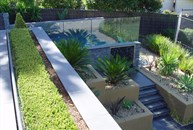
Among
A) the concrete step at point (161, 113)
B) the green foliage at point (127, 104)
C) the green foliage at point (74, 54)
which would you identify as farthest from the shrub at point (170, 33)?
the green foliage at point (74, 54)

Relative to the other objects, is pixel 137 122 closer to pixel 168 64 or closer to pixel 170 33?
pixel 168 64

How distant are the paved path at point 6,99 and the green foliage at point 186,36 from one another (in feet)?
31.3

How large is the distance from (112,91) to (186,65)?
3887mm

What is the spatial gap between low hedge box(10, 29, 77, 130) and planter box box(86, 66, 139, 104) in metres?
2.37

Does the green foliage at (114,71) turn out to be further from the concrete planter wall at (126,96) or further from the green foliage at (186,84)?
the green foliage at (186,84)

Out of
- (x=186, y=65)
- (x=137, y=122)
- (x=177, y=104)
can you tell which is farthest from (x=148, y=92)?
(x=186, y=65)

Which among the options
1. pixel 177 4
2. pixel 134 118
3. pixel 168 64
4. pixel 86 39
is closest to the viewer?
pixel 134 118

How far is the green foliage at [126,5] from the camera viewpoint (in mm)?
14836

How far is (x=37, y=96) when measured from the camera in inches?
163

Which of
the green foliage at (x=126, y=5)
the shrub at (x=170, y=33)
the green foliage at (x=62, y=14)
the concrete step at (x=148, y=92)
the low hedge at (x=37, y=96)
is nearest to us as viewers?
the low hedge at (x=37, y=96)

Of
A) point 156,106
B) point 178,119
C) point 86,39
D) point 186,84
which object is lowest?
point 178,119

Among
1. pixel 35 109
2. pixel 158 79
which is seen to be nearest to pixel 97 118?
pixel 35 109

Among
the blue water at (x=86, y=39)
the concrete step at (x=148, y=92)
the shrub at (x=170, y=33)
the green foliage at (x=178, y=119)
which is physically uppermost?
the blue water at (x=86, y=39)

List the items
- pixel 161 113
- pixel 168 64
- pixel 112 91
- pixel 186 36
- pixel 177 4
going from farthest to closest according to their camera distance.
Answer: pixel 177 4, pixel 186 36, pixel 168 64, pixel 161 113, pixel 112 91
